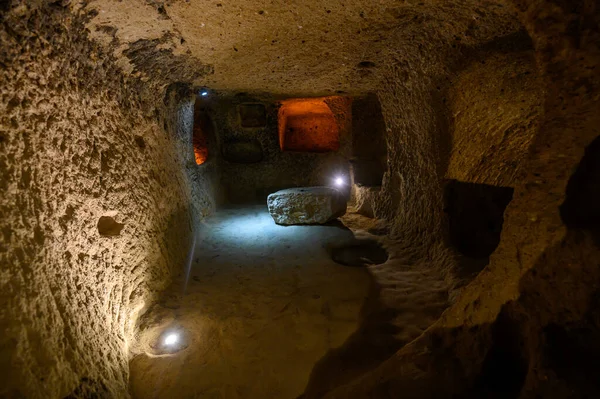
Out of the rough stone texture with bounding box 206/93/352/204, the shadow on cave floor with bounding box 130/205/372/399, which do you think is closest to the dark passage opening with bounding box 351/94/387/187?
the rough stone texture with bounding box 206/93/352/204

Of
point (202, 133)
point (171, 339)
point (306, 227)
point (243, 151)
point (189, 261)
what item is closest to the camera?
point (171, 339)

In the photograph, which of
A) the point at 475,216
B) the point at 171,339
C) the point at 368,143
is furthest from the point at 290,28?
the point at 368,143

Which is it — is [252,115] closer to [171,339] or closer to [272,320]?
[272,320]

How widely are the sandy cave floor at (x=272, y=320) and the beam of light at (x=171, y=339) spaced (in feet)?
0.23

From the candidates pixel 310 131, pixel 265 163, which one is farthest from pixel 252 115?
pixel 310 131

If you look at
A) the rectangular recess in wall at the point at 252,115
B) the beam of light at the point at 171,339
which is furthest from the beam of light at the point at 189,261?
the rectangular recess in wall at the point at 252,115

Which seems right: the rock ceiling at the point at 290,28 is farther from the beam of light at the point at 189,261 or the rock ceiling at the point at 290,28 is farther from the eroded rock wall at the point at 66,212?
the beam of light at the point at 189,261

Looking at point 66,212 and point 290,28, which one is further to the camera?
point 290,28

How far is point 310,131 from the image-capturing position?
355 inches

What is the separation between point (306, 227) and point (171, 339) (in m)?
3.14

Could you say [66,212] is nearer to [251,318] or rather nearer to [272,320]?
[251,318]

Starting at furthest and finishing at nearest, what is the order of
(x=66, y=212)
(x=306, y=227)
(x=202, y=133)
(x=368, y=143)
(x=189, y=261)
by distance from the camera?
1. (x=202, y=133)
2. (x=368, y=143)
3. (x=306, y=227)
4. (x=189, y=261)
5. (x=66, y=212)

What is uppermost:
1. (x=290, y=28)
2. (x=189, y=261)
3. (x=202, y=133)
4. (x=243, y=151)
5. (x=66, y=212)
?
(x=290, y=28)

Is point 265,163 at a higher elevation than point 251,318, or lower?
higher
